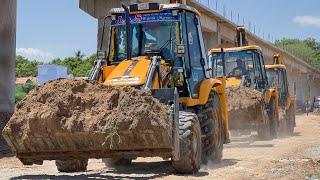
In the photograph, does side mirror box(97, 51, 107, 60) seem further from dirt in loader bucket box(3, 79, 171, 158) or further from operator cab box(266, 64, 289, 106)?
operator cab box(266, 64, 289, 106)

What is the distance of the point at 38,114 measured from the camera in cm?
870

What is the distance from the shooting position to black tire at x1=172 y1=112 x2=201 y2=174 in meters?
9.23

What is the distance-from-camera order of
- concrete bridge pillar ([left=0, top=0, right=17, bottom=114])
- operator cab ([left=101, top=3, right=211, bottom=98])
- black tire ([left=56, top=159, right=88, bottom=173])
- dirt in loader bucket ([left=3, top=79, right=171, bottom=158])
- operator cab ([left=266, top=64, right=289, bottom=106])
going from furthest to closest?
operator cab ([left=266, top=64, right=289, bottom=106]), concrete bridge pillar ([left=0, top=0, right=17, bottom=114]), operator cab ([left=101, top=3, right=211, bottom=98]), black tire ([left=56, top=159, right=88, bottom=173]), dirt in loader bucket ([left=3, top=79, right=171, bottom=158])

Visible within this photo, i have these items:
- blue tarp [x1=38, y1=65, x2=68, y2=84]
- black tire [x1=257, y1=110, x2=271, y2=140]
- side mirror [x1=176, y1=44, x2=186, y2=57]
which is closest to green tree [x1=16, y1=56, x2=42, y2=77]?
blue tarp [x1=38, y1=65, x2=68, y2=84]

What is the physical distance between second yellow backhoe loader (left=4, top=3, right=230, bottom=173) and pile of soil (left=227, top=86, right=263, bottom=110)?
5561mm

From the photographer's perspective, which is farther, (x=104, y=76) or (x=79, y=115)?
(x=104, y=76)

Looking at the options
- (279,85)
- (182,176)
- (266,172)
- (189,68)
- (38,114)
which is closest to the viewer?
(38,114)

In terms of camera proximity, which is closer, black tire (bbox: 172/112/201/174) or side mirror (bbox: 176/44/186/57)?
black tire (bbox: 172/112/201/174)

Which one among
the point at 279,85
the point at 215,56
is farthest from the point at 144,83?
the point at 279,85

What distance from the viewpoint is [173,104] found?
8844 mm

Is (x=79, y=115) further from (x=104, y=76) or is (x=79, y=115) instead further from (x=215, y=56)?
(x=215, y=56)

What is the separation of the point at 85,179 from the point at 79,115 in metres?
1.02

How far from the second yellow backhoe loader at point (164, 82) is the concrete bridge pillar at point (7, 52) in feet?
40.9

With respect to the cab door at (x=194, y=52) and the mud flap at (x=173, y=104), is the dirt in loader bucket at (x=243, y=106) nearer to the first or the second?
the cab door at (x=194, y=52)
